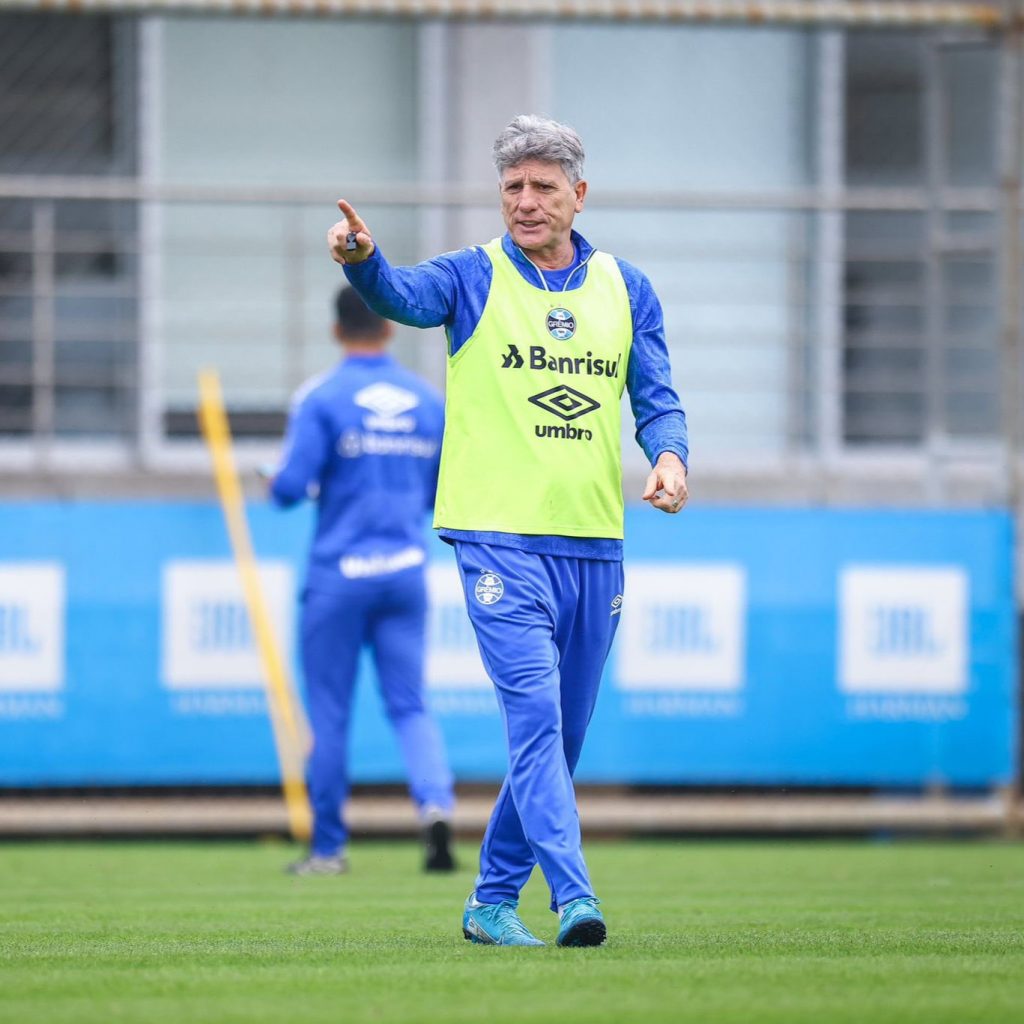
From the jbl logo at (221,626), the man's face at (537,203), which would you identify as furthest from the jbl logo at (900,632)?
the man's face at (537,203)

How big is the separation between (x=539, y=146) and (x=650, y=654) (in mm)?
4770

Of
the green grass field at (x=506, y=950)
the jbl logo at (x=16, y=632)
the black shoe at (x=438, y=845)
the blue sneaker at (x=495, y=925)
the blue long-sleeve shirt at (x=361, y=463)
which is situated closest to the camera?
the green grass field at (x=506, y=950)

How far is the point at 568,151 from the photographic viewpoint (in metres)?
5.24

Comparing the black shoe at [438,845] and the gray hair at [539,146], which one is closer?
the gray hair at [539,146]

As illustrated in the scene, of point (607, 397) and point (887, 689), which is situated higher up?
→ point (607, 397)

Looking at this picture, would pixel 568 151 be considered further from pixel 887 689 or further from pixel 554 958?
pixel 887 689

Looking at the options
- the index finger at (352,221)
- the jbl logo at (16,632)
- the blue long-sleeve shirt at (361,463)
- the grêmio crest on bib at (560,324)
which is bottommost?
the jbl logo at (16,632)

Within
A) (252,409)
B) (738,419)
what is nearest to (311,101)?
(252,409)

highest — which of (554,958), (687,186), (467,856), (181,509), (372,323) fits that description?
(687,186)

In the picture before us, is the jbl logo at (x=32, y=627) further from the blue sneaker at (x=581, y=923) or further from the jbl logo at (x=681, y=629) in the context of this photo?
the blue sneaker at (x=581, y=923)

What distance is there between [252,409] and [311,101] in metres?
2.05

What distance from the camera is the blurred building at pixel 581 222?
10.5m

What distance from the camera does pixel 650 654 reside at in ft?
31.8

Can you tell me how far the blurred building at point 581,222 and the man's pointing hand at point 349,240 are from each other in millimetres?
5205
